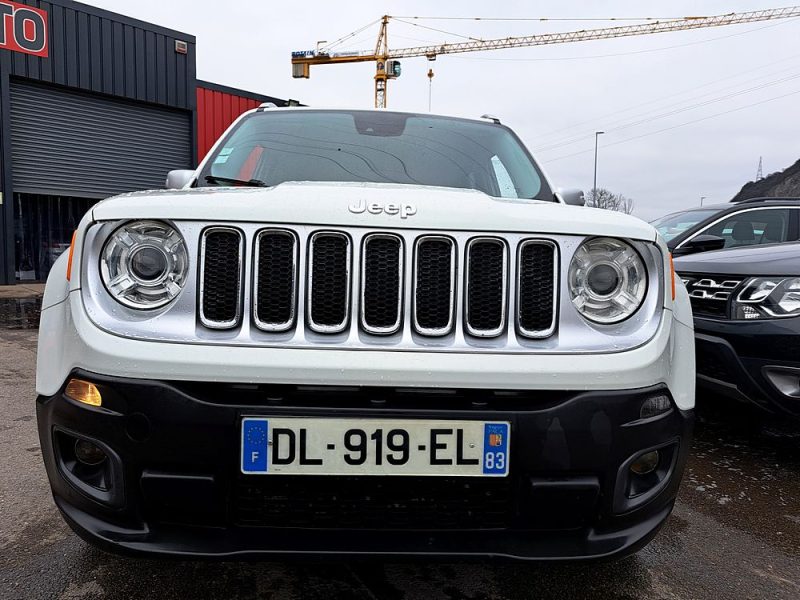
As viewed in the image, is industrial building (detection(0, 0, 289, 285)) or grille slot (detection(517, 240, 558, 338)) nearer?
grille slot (detection(517, 240, 558, 338))

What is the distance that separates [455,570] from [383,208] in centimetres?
118

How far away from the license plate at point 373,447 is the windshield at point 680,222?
4143 mm

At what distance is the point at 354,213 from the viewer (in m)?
1.48

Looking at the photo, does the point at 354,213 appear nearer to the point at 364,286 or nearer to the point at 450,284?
the point at 364,286

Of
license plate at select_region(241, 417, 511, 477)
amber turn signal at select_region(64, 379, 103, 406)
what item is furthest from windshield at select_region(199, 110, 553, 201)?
license plate at select_region(241, 417, 511, 477)

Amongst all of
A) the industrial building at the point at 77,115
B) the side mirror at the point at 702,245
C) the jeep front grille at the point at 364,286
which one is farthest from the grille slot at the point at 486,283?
the industrial building at the point at 77,115

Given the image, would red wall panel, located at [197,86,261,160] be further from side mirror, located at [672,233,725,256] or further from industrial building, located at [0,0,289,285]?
side mirror, located at [672,233,725,256]

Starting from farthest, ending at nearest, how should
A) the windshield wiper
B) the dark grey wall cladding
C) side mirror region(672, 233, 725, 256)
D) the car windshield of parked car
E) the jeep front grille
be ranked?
the dark grey wall cladding < the car windshield of parked car < side mirror region(672, 233, 725, 256) < the windshield wiper < the jeep front grille

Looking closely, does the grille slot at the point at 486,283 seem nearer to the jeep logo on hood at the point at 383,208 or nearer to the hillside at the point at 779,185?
the jeep logo on hood at the point at 383,208

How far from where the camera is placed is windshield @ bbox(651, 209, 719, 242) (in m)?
5.00

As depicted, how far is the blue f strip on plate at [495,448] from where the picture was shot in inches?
54.7

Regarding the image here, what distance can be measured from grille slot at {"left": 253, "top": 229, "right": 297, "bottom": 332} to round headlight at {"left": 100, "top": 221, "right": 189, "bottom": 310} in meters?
0.19

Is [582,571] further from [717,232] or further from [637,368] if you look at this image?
[717,232]

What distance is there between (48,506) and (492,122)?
8.45 ft
